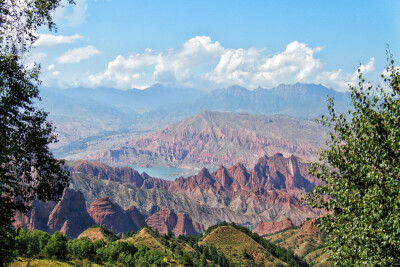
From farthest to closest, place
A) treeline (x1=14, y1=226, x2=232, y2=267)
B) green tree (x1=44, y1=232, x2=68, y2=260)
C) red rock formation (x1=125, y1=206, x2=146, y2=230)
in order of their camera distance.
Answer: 1. red rock formation (x1=125, y1=206, x2=146, y2=230)
2. green tree (x1=44, y1=232, x2=68, y2=260)
3. treeline (x1=14, y1=226, x2=232, y2=267)

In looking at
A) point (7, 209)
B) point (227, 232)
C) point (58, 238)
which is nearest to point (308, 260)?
point (227, 232)

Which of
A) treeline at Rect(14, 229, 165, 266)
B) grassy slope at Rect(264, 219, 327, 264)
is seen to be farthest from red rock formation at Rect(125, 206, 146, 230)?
treeline at Rect(14, 229, 165, 266)

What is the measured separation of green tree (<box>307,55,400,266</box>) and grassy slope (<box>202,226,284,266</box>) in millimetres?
85703

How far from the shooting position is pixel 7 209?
16.1 meters

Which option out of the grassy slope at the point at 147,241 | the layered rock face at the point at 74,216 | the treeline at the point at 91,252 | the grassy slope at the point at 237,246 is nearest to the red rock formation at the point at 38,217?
the layered rock face at the point at 74,216

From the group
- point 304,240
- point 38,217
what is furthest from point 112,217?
point 304,240

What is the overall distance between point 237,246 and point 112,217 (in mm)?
89954

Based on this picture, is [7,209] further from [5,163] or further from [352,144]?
[352,144]

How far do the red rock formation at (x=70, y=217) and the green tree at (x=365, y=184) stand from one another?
491 ft

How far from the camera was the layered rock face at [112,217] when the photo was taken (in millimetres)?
176125

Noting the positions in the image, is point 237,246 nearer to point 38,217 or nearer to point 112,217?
point 112,217

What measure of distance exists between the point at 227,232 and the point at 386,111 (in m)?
111

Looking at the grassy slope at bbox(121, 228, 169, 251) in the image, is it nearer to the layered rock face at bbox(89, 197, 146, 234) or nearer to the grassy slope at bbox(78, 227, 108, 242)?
the grassy slope at bbox(78, 227, 108, 242)

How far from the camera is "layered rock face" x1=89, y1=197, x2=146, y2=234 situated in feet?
578
